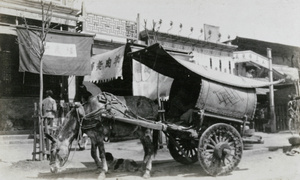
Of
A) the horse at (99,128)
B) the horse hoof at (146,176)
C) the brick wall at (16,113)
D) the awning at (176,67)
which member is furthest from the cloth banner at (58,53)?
the horse hoof at (146,176)

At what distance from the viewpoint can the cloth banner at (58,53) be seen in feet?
32.7

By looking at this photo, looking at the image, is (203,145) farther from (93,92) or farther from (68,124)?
(93,92)

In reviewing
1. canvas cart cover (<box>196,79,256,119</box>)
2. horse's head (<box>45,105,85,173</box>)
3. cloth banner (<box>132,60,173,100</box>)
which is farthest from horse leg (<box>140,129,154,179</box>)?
cloth banner (<box>132,60,173,100</box>)

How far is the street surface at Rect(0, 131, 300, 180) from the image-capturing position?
5988 millimetres

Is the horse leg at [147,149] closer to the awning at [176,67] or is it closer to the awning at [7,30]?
the awning at [176,67]

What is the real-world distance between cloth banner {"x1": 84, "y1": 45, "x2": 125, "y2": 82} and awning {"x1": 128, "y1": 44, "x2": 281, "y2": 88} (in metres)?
2.17

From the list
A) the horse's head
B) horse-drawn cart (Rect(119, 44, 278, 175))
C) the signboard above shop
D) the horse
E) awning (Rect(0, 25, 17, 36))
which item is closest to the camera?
the horse's head

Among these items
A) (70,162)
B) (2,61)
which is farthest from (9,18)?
(70,162)

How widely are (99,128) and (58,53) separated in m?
5.68

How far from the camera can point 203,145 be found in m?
5.90

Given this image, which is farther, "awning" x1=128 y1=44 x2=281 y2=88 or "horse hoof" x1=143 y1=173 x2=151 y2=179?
"awning" x1=128 y1=44 x2=281 y2=88

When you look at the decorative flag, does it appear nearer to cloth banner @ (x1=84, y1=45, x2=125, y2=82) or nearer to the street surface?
cloth banner @ (x1=84, y1=45, x2=125, y2=82)

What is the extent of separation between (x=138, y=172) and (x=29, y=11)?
800cm

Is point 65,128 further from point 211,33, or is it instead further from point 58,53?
point 211,33
